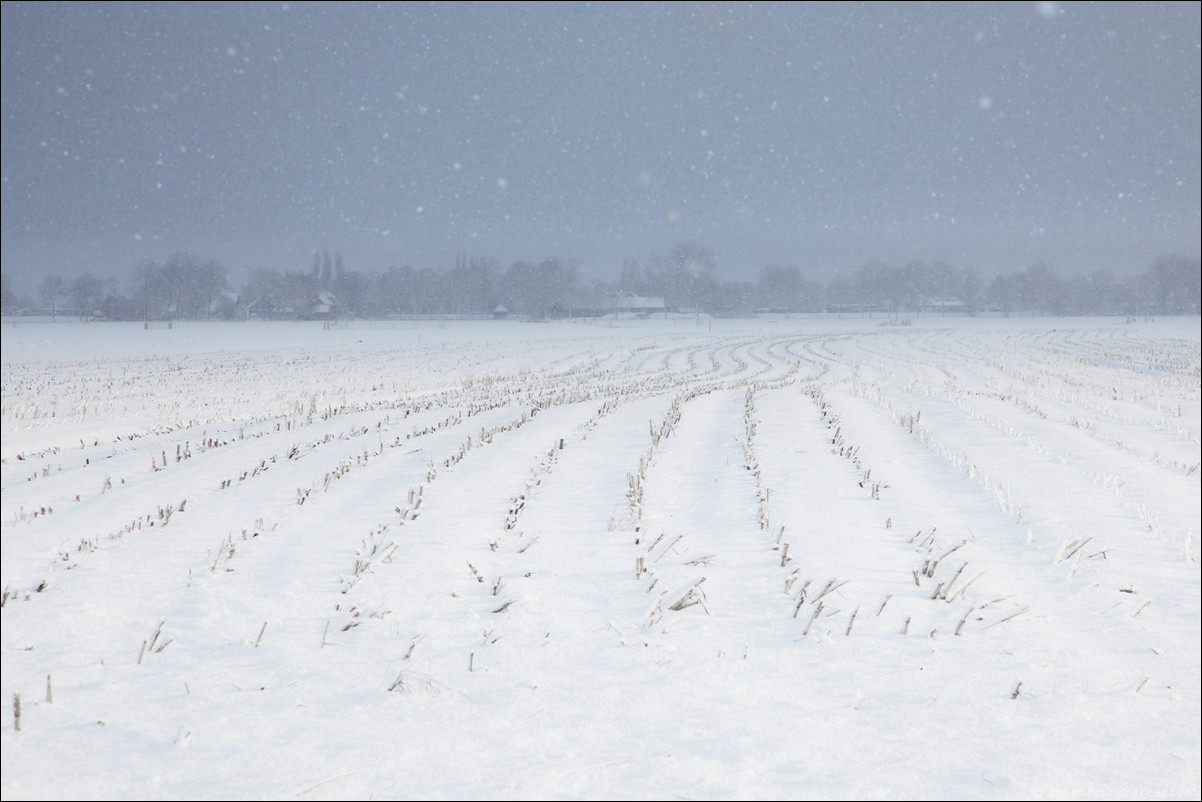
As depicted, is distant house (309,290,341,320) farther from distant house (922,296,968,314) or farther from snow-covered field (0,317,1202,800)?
distant house (922,296,968,314)

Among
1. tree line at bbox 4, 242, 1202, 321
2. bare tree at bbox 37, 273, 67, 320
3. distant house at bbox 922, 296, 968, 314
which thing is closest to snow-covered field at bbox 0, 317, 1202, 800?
tree line at bbox 4, 242, 1202, 321

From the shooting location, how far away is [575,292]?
349 feet

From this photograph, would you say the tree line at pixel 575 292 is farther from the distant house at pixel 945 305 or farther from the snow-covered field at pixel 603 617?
the snow-covered field at pixel 603 617

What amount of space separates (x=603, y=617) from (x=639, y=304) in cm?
12623

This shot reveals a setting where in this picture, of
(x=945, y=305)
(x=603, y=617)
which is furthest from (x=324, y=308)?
(x=945, y=305)

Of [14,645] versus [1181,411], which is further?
[1181,411]

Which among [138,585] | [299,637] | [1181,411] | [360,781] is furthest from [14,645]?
[1181,411]

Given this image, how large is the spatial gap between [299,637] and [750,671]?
205 centimetres

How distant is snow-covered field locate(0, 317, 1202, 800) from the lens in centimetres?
236

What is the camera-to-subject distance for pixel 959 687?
288 cm

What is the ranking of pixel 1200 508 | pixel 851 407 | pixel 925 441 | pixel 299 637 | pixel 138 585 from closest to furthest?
pixel 299 637 < pixel 138 585 < pixel 1200 508 < pixel 925 441 < pixel 851 407

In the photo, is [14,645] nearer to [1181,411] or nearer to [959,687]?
[959,687]

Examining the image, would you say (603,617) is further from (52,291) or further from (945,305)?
(945,305)

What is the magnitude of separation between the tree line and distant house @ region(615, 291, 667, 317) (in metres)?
1.85
